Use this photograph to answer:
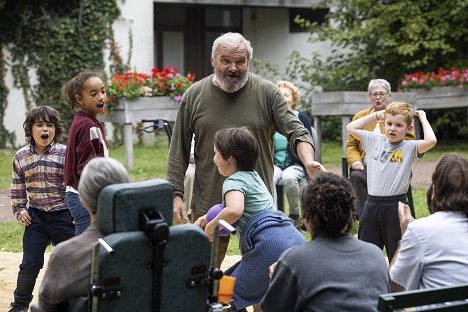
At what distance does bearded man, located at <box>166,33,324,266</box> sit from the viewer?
18.3 feet

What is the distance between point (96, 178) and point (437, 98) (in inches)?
480

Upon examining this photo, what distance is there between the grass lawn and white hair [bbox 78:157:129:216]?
15.2 feet

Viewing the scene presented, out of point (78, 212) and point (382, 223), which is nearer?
point (78, 212)

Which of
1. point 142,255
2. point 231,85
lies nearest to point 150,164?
point 231,85

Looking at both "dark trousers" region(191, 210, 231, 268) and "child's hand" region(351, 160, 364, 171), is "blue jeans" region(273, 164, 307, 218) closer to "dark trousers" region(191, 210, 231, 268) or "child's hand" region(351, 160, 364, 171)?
"child's hand" region(351, 160, 364, 171)

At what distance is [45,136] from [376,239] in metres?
2.47

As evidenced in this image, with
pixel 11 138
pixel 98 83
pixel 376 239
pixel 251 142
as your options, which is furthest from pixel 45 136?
pixel 11 138

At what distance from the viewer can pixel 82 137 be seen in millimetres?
5789

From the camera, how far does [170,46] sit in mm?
21172

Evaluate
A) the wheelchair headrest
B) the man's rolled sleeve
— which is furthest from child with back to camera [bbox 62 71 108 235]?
the man's rolled sleeve

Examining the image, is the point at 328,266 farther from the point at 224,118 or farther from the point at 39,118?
the point at 39,118

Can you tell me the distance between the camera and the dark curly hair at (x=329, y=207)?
150 inches

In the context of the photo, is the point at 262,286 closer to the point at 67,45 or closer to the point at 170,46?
the point at 67,45

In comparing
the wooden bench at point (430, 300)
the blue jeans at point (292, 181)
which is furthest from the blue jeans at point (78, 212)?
the blue jeans at point (292, 181)
